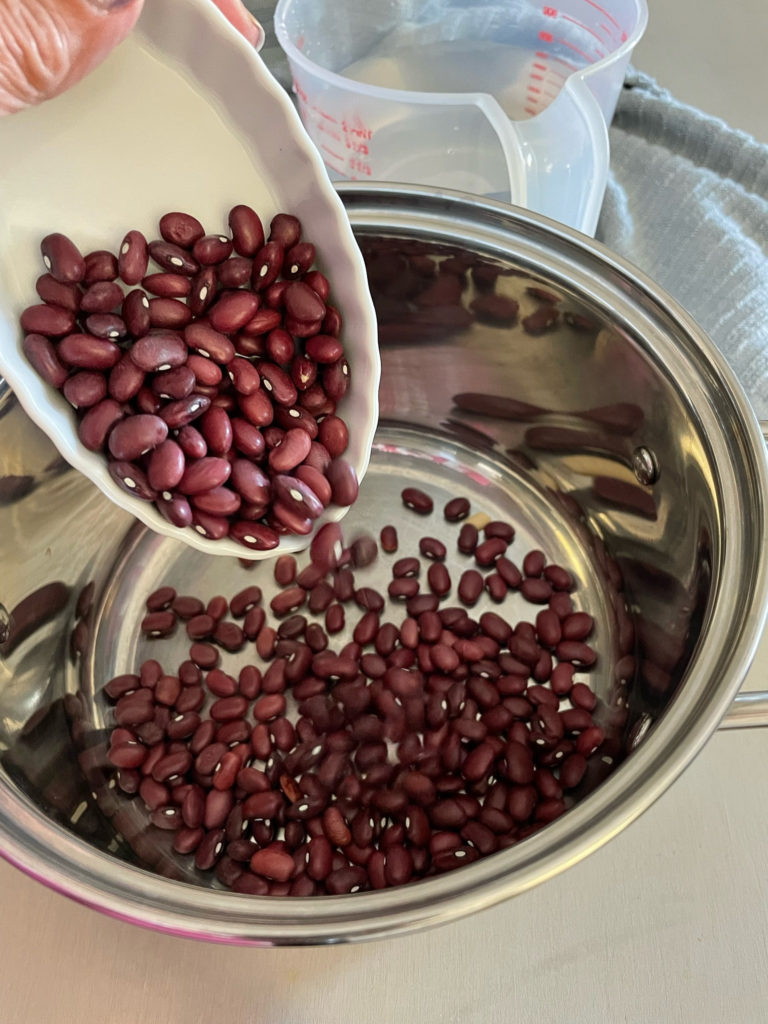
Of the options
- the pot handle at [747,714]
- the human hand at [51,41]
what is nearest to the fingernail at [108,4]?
the human hand at [51,41]

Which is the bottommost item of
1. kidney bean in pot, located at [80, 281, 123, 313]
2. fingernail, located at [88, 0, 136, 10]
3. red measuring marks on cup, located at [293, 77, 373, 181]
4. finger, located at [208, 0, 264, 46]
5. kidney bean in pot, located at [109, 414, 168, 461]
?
kidney bean in pot, located at [109, 414, 168, 461]

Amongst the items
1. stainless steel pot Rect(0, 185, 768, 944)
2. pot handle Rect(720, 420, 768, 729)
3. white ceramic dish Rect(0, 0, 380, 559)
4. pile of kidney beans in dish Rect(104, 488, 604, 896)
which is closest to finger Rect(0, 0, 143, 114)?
white ceramic dish Rect(0, 0, 380, 559)

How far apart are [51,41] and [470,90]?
30.0 inches

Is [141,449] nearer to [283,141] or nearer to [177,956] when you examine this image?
[283,141]

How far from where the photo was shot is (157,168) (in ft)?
2.36

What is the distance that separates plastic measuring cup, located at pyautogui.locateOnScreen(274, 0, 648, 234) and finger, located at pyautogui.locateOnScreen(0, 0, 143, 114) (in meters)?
0.44

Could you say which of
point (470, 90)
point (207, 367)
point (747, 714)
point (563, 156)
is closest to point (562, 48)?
point (470, 90)

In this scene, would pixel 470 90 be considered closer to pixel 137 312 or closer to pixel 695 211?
pixel 695 211

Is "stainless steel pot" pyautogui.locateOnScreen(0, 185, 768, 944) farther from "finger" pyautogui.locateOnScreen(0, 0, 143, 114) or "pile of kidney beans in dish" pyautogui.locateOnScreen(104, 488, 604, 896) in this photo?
"finger" pyautogui.locateOnScreen(0, 0, 143, 114)

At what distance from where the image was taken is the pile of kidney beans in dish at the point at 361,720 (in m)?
0.77

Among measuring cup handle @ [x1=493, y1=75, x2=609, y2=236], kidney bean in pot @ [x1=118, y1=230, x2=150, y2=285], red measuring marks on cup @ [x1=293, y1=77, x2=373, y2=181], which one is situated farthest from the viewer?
red measuring marks on cup @ [x1=293, y1=77, x2=373, y2=181]

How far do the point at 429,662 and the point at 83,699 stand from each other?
40 cm

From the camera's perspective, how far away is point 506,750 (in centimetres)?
81

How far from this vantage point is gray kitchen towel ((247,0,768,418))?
1006mm
